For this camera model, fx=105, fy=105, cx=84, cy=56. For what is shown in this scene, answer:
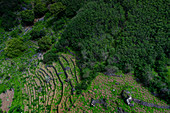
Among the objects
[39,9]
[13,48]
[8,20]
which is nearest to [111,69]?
[13,48]

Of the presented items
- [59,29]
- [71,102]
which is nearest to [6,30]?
[59,29]

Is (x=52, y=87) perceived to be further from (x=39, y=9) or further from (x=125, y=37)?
(x=39, y=9)

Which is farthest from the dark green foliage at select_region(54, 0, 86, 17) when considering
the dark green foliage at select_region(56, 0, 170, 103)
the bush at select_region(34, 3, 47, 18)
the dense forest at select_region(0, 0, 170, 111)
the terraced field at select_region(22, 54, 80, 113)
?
the terraced field at select_region(22, 54, 80, 113)

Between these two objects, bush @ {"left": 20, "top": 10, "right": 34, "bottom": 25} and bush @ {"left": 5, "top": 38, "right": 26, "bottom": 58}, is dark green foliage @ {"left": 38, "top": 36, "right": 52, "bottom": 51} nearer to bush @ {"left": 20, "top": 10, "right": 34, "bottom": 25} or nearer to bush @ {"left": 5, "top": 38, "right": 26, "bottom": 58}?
bush @ {"left": 5, "top": 38, "right": 26, "bottom": 58}

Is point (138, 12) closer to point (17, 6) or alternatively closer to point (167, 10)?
point (167, 10)

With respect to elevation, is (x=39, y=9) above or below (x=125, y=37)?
above
